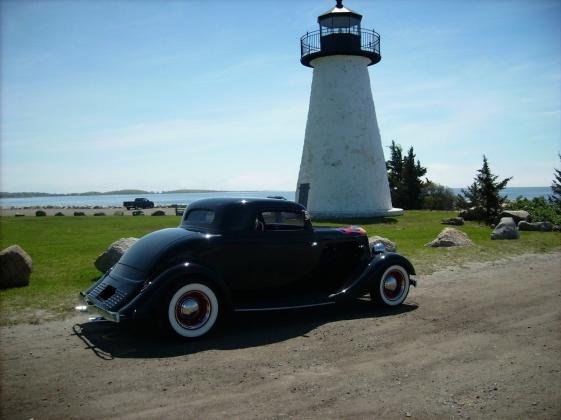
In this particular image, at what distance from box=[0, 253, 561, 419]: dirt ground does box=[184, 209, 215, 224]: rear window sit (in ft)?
5.30

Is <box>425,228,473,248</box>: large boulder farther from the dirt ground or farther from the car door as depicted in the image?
the car door

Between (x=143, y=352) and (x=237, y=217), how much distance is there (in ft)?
7.46

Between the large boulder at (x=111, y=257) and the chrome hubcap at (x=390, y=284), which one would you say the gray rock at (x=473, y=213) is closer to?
the chrome hubcap at (x=390, y=284)

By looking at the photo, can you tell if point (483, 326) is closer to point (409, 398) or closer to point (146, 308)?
point (409, 398)

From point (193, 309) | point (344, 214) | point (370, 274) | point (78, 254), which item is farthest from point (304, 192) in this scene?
point (193, 309)

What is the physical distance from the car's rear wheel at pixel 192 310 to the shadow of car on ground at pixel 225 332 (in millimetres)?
139

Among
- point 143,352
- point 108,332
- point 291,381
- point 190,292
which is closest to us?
point 291,381

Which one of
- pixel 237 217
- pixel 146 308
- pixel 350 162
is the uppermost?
pixel 350 162

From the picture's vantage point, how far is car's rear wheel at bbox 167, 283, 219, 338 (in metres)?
6.03

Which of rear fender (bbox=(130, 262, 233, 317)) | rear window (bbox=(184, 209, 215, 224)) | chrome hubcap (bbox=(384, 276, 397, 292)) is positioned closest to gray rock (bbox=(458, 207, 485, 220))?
chrome hubcap (bbox=(384, 276, 397, 292))

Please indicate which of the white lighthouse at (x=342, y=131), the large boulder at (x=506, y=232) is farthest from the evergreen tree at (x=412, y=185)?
the large boulder at (x=506, y=232)

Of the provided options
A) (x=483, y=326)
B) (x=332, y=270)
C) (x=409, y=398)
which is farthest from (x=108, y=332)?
(x=483, y=326)

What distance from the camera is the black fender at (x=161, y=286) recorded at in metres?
5.84

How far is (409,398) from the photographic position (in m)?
4.44
